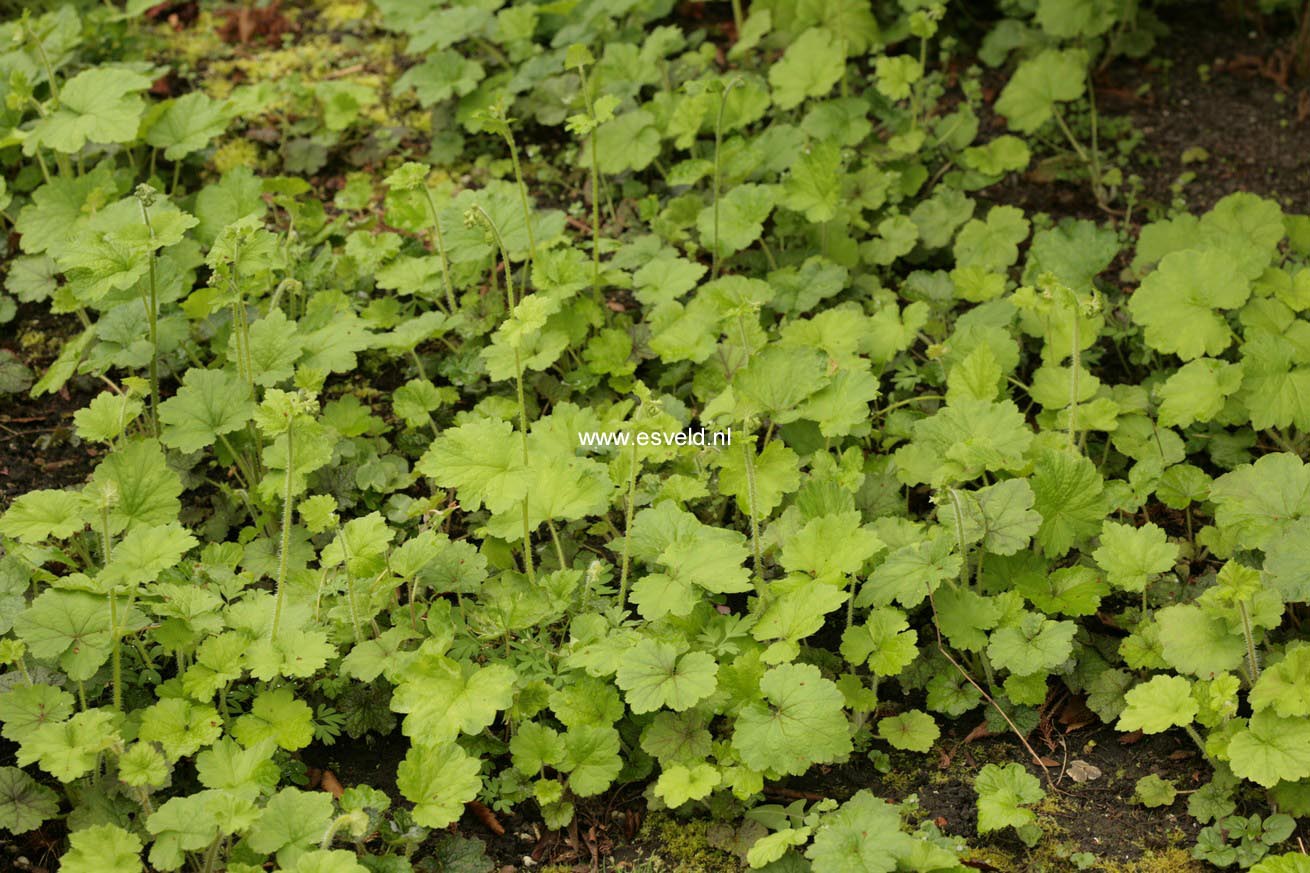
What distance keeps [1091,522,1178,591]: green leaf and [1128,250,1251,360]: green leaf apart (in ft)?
2.58

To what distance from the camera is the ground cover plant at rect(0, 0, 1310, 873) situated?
2969 mm

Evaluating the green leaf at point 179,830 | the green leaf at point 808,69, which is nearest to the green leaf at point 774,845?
the green leaf at point 179,830

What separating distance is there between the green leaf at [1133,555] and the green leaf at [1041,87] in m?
2.14

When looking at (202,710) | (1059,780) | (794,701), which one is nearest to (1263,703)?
(1059,780)

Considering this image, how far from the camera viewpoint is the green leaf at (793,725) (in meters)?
2.91

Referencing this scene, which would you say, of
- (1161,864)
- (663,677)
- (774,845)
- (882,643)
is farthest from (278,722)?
(1161,864)

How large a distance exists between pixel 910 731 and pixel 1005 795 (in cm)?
32

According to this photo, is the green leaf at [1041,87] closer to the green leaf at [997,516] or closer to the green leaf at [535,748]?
the green leaf at [997,516]

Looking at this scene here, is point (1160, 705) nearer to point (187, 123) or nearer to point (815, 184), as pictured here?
point (815, 184)

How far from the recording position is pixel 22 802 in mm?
2877

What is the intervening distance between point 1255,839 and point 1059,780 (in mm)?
449

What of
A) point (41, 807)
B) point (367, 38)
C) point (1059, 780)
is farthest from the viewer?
point (367, 38)

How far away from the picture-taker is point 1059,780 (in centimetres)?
314

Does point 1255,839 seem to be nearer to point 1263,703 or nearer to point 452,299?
point 1263,703
